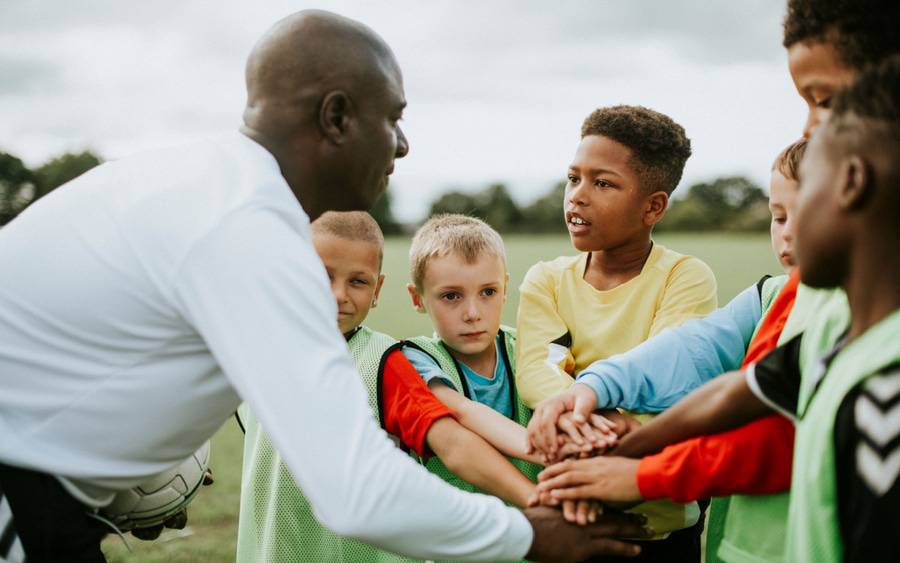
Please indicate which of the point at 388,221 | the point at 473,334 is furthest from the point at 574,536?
the point at 388,221

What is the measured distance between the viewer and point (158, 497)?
2.62 metres

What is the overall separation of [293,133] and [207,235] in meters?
0.59

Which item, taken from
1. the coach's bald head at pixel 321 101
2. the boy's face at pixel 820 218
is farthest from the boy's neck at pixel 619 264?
the boy's face at pixel 820 218

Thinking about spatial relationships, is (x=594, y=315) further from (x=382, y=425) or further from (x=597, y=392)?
(x=382, y=425)

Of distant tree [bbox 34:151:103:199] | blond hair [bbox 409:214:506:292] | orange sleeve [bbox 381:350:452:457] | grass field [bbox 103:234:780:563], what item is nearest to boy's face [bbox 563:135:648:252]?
blond hair [bbox 409:214:506:292]

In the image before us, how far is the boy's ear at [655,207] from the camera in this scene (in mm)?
3420

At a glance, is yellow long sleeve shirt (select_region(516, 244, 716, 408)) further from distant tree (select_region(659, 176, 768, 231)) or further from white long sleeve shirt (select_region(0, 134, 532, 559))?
distant tree (select_region(659, 176, 768, 231))

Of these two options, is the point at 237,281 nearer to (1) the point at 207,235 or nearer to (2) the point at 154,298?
(1) the point at 207,235

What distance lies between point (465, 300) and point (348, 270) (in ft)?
1.55

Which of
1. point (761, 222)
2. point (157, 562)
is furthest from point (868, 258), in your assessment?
point (761, 222)

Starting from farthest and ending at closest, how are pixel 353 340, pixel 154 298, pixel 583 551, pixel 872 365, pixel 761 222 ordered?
pixel 761 222, pixel 353 340, pixel 583 551, pixel 154 298, pixel 872 365

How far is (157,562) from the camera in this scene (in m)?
4.73

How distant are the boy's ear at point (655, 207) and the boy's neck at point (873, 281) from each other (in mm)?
1714

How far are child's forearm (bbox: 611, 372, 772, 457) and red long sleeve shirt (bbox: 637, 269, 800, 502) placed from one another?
3cm
